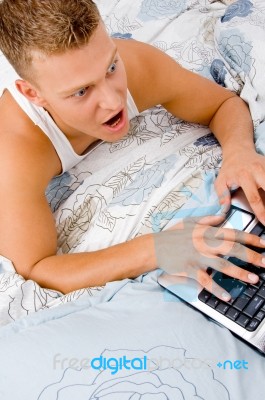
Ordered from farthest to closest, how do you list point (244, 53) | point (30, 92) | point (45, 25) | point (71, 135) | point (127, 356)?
point (244, 53) < point (71, 135) < point (30, 92) < point (45, 25) < point (127, 356)

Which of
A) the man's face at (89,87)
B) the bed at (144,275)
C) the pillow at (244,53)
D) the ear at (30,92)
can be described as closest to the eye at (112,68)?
the man's face at (89,87)

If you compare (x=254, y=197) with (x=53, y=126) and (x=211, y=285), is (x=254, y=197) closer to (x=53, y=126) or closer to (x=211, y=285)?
(x=211, y=285)

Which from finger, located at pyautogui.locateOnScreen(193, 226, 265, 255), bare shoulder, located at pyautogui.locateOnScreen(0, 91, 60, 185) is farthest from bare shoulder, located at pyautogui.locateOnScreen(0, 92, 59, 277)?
finger, located at pyautogui.locateOnScreen(193, 226, 265, 255)

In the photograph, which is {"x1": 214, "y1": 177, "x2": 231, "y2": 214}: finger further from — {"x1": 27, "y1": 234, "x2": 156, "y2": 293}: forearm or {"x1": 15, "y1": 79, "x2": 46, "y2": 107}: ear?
{"x1": 15, "y1": 79, "x2": 46, "y2": 107}: ear

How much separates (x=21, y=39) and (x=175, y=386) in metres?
0.59

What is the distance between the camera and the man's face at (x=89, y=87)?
0.82 m

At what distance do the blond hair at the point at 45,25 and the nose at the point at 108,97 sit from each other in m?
0.09

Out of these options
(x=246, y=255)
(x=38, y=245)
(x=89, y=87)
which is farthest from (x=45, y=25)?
(x=246, y=255)

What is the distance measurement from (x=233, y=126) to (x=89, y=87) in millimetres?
352

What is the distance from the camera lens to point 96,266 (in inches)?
35.1

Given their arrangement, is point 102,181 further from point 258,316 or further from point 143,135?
point 258,316

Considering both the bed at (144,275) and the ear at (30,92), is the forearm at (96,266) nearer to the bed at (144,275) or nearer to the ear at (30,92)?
the bed at (144,275)

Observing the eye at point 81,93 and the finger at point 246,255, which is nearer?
the finger at point 246,255

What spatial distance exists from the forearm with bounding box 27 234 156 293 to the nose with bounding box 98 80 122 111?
0.78ft
